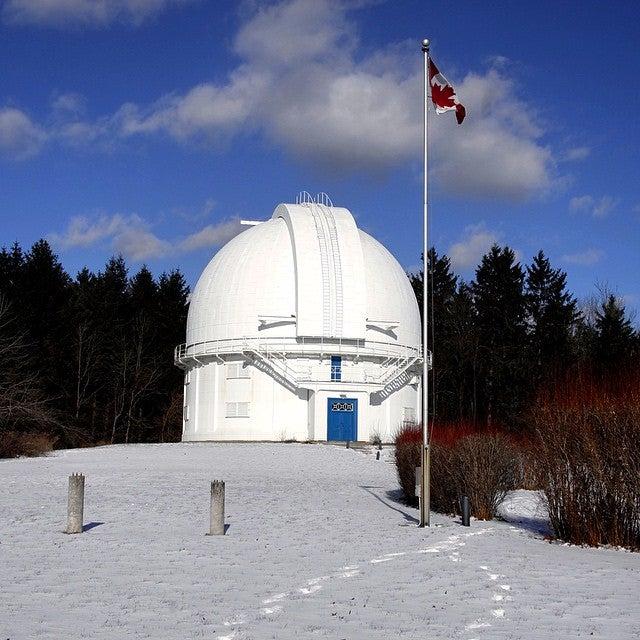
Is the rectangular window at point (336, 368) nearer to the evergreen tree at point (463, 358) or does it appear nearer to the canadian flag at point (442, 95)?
the evergreen tree at point (463, 358)

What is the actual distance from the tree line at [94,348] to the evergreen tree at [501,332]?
23.1 meters

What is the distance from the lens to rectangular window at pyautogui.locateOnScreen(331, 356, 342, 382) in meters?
44.6

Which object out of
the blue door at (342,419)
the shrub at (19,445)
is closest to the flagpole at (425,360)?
the shrub at (19,445)

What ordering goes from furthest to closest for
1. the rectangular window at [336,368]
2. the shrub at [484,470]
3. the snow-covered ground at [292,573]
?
the rectangular window at [336,368] < the shrub at [484,470] < the snow-covered ground at [292,573]

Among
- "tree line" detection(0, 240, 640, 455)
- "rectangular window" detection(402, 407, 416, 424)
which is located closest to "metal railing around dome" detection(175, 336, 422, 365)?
"rectangular window" detection(402, 407, 416, 424)

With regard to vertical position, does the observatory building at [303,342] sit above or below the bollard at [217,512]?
above

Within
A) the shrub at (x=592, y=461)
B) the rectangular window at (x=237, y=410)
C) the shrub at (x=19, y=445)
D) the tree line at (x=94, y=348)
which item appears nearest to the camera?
the shrub at (x=592, y=461)

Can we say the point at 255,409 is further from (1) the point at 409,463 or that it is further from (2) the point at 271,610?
(2) the point at 271,610

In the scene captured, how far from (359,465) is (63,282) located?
36.8 metres

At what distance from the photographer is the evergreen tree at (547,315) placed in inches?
2445

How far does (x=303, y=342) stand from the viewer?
147ft

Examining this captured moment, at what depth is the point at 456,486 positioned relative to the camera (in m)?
17.9

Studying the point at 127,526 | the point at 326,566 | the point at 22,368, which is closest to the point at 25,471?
the point at 127,526

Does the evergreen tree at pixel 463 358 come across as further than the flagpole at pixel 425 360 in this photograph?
Yes
